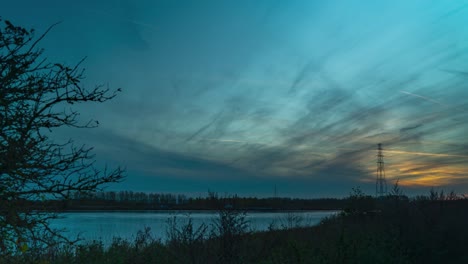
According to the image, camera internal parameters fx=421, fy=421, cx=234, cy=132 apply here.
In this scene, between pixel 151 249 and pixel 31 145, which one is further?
pixel 151 249

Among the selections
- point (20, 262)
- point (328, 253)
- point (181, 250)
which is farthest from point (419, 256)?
point (20, 262)

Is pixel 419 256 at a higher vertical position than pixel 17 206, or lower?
lower

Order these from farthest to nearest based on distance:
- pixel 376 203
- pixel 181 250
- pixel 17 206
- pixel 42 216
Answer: pixel 376 203 < pixel 181 250 < pixel 42 216 < pixel 17 206

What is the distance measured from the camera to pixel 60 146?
6.22 metres

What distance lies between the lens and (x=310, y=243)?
16.2 m

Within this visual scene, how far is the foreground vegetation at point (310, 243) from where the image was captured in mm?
9820

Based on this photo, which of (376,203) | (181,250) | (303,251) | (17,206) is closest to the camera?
(17,206)

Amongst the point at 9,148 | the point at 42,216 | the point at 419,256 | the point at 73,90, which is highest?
the point at 73,90

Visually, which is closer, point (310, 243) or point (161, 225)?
point (310, 243)

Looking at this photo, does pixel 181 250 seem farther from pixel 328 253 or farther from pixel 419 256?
pixel 419 256

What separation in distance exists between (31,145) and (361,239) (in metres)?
12.9

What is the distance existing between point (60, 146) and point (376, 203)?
2198 cm

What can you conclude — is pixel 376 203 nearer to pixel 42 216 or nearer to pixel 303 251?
pixel 303 251

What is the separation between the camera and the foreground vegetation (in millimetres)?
9820
